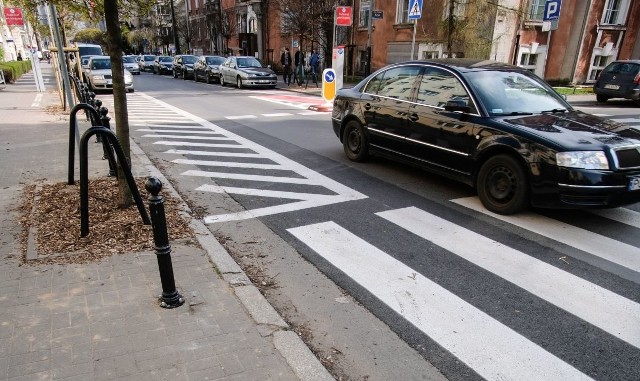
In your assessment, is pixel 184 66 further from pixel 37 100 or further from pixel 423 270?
pixel 423 270

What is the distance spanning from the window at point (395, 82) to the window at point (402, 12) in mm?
19518

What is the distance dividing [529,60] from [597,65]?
14.8 ft

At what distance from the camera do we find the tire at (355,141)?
25.6 ft

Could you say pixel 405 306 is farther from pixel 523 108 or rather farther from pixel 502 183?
pixel 523 108

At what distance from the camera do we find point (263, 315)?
11.0ft

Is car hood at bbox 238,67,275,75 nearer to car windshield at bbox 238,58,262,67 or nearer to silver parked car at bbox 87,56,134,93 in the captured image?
car windshield at bbox 238,58,262,67

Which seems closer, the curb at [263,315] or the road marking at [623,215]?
the curb at [263,315]

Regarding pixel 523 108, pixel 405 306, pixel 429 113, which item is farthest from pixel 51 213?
pixel 523 108

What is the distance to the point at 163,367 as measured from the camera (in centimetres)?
276

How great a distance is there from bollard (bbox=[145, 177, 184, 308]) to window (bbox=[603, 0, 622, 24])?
94.1ft

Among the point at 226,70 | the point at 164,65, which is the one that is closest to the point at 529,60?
the point at 226,70

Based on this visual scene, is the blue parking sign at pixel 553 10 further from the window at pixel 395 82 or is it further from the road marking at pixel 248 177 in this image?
the road marking at pixel 248 177

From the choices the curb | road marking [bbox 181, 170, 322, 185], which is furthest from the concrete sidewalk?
road marking [bbox 181, 170, 322, 185]

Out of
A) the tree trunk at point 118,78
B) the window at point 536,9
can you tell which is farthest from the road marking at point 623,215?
the window at point 536,9
